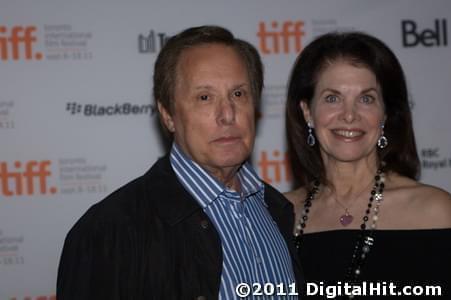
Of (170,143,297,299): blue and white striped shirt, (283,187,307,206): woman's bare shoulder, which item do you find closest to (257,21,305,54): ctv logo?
(283,187,307,206): woman's bare shoulder

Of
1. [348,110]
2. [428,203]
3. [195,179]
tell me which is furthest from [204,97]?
[428,203]

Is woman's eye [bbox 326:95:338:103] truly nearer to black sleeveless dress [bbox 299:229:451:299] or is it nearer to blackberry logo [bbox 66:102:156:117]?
black sleeveless dress [bbox 299:229:451:299]

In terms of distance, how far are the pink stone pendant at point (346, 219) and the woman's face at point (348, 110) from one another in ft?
0.83

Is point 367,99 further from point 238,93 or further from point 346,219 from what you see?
point 238,93

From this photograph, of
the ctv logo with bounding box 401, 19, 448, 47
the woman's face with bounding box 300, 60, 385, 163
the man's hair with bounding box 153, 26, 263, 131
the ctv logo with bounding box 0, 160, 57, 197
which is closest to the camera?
the man's hair with bounding box 153, 26, 263, 131

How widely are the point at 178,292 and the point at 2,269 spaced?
2.29m

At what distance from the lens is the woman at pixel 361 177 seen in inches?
103

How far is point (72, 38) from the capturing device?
404 centimetres

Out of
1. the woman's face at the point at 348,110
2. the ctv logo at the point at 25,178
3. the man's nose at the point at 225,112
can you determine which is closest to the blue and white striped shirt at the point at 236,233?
the man's nose at the point at 225,112

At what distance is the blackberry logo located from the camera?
13.2 feet

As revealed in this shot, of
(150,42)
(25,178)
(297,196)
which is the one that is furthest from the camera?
(150,42)

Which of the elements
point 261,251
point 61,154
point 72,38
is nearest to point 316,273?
point 261,251

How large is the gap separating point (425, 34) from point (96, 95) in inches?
89.8

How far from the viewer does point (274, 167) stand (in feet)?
14.0
